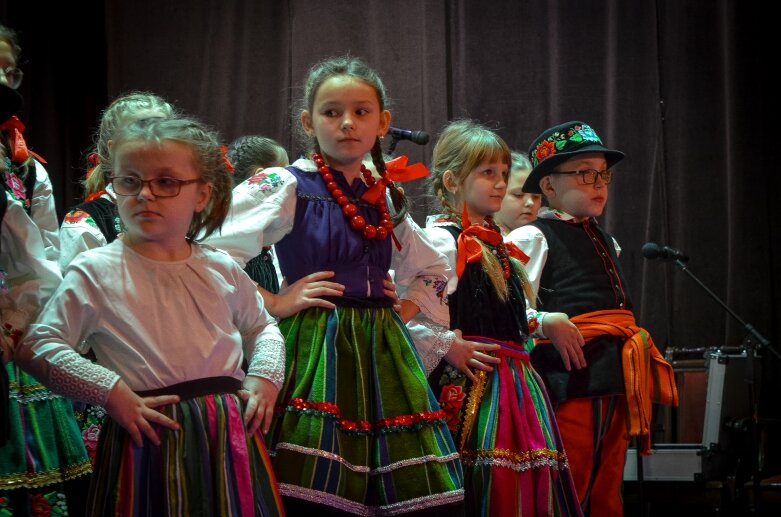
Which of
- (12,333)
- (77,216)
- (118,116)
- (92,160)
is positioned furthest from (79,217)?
(12,333)

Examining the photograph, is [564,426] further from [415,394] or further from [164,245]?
[164,245]

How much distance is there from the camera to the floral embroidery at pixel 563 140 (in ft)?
11.4

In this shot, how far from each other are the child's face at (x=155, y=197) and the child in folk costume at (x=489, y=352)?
3.27 ft

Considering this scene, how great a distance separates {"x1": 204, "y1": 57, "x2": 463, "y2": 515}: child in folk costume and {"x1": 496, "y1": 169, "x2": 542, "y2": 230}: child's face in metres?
1.24

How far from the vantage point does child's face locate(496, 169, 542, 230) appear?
3836 mm

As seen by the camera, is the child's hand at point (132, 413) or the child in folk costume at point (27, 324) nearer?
the child's hand at point (132, 413)

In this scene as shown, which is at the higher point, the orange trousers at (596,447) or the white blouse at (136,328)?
the white blouse at (136,328)

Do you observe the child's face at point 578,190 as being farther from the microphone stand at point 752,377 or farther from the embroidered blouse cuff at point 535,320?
the microphone stand at point 752,377

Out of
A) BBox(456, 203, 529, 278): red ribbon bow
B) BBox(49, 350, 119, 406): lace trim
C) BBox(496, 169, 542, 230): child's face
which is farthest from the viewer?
BBox(496, 169, 542, 230): child's face

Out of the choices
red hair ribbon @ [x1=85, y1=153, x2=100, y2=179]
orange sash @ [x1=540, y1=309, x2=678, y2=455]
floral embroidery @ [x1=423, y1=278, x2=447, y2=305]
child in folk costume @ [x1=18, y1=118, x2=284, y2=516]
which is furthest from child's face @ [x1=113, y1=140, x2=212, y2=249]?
orange sash @ [x1=540, y1=309, x2=678, y2=455]

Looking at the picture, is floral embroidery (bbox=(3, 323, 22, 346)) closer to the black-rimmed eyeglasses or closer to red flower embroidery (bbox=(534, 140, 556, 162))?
the black-rimmed eyeglasses

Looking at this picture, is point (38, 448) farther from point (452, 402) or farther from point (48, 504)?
point (452, 402)

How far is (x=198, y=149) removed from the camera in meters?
2.01

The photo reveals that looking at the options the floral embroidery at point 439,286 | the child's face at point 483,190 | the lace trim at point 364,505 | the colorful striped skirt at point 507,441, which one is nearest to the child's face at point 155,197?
the lace trim at point 364,505
